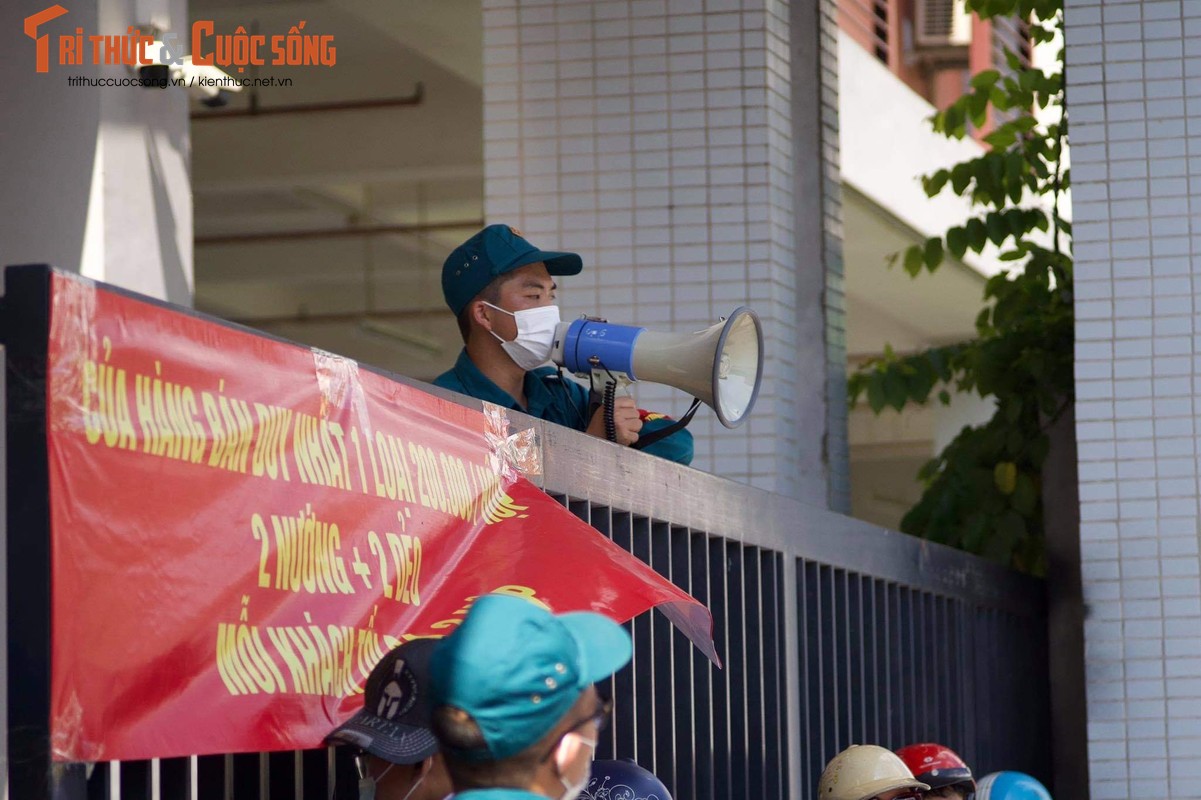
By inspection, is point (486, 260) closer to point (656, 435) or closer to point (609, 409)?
point (609, 409)

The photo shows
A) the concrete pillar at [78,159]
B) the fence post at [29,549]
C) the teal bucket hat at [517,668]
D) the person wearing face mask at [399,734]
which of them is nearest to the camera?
the teal bucket hat at [517,668]

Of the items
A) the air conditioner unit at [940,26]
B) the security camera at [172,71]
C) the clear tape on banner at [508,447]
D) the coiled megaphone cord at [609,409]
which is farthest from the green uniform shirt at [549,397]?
the air conditioner unit at [940,26]

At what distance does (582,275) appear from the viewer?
7441 millimetres

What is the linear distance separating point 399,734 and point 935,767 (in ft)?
8.33

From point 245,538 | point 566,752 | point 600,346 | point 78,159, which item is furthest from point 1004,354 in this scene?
point 566,752

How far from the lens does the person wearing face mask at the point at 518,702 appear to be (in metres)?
2.22

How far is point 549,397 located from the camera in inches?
188

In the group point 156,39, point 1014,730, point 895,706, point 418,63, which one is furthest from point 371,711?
point 418,63

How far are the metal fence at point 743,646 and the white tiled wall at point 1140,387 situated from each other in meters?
0.61

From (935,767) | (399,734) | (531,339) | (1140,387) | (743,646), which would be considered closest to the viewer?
(399,734)

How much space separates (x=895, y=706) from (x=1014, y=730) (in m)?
1.44

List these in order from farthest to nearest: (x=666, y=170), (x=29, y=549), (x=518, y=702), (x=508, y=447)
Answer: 1. (x=666, y=170)
2. (x=508, y=447)
3. (x=29, y=549)
4. (x=518, y=702)

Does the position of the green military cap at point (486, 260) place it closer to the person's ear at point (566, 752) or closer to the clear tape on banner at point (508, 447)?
the clear tape on banner at point (508, 447)

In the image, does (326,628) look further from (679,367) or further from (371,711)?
(679,367)
